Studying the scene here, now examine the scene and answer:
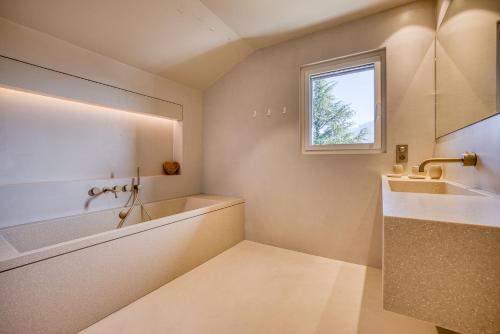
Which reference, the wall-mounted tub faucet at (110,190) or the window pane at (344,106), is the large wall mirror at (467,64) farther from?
the wall-mounted tub faucet at (110,190)

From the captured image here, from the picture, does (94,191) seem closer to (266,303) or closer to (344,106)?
(266,303)

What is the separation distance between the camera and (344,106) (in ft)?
7.51

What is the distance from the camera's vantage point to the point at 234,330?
1322 mm

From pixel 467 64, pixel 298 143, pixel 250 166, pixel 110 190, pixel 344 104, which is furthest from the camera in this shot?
pixel 250 166

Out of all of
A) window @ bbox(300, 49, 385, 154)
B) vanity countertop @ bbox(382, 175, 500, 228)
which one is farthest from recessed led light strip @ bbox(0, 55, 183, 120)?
vanity countertop @ bbox(382, 175, 500, 228)

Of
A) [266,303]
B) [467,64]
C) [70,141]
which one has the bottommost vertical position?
[266,303]

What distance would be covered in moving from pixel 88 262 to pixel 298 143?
2089 mm

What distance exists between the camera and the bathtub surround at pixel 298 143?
1.93 m

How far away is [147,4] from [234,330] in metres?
2.47

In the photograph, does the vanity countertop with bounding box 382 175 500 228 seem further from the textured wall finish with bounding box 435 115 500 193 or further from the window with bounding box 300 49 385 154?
the window with bounding box 300 49 385 154

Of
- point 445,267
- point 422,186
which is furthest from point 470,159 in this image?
point 445,267

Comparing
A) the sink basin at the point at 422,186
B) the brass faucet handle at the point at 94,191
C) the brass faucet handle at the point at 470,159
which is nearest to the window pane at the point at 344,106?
the sink basin at the point at 422,186

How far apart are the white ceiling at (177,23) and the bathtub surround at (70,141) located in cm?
14

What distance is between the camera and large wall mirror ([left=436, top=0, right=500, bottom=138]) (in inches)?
38.8
